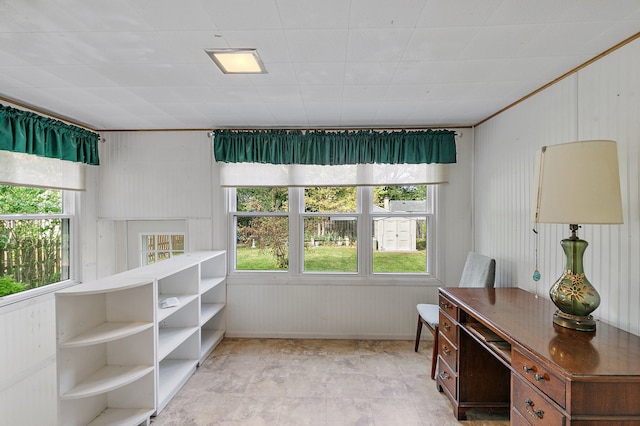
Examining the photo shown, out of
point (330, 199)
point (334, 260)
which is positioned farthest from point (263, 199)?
point (334, 260)

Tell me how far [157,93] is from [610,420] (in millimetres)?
3168

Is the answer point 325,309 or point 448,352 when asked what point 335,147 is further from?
point 448,352

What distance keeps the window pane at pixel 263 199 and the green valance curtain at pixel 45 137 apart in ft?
5.20

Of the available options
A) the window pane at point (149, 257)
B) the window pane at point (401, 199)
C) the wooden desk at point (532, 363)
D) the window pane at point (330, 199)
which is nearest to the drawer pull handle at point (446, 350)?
the wooden desk at point (532, 363)

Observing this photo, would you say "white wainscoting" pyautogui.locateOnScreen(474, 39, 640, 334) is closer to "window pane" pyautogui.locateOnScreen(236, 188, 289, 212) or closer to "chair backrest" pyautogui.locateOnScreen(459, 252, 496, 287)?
"chair backrest" pyautogui.locateOnScreen(459, 252, 496, 287)

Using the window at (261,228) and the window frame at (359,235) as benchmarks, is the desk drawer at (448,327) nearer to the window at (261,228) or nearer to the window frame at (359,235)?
the window frame at (359,235)

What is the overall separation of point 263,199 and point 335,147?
1007 mm

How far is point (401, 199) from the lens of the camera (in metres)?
3.53

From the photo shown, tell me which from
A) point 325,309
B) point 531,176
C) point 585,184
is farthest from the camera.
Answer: point 325,309

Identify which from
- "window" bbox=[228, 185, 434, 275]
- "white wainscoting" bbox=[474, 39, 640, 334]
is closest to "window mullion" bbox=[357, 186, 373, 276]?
"window" bbox=[228, 185, 434, 275]

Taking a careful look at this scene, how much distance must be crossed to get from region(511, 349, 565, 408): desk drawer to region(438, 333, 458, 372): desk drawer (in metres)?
0.68

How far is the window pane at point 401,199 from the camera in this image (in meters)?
3.53

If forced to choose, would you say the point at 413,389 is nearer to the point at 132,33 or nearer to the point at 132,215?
the point at 132,33

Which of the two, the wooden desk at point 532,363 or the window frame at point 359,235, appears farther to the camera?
the window frame at point 359,235
